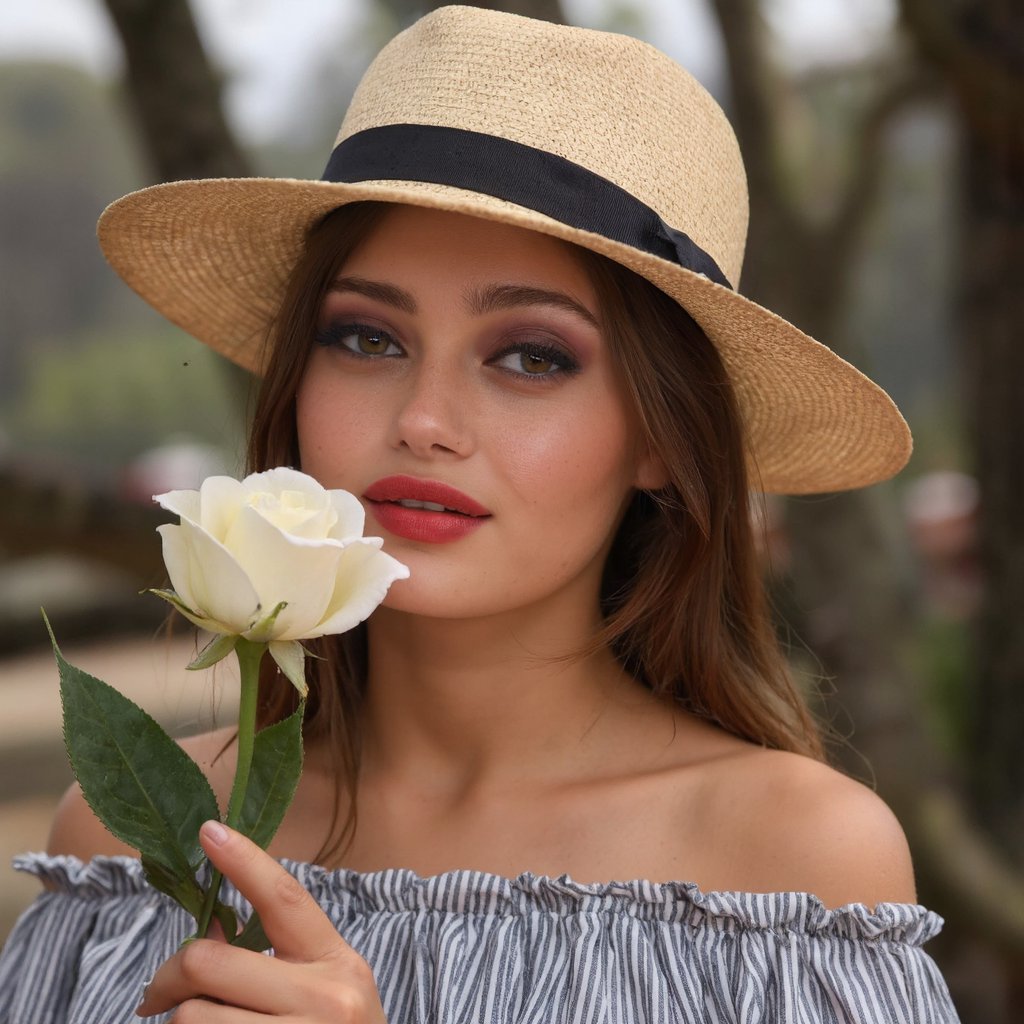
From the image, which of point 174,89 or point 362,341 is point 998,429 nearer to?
point 174,89

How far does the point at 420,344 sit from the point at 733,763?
779mm

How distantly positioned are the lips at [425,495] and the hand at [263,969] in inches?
24.5

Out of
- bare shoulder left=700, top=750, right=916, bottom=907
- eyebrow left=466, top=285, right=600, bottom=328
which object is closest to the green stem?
eyebrow left=466, top=285, right=600, bottom=328

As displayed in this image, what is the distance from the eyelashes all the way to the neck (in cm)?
43

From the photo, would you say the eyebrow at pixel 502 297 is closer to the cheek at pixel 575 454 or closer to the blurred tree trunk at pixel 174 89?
the cheek at pixel 575 454

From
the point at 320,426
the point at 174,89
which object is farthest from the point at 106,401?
the point at 320,426

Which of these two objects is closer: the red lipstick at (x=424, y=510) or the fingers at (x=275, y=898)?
the fingers at (x=275, y=898)

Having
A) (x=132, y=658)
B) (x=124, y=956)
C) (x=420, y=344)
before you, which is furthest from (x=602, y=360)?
(x=132, y=658)

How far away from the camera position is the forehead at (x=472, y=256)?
2123 millimetres

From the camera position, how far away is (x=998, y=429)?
5.08 metres

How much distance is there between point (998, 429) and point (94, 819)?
3563 millimetres

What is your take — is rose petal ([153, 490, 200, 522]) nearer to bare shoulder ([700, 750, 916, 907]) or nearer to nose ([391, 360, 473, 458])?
nose ([391, 360, 473, 458])

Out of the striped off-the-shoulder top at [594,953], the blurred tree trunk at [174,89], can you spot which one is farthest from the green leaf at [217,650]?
the blurred tree trunk at [174,89]

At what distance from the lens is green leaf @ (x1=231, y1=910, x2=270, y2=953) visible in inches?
62.9
